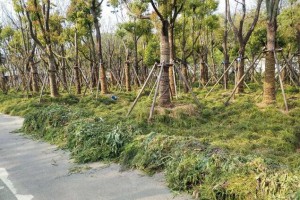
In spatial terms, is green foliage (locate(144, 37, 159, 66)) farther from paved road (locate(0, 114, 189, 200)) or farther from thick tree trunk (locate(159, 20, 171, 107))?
paved road (locate(0, 114, 189, 200))

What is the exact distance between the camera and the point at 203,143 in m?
4.53

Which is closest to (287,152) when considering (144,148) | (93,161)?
(144,148)

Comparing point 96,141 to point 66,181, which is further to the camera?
point 96,141

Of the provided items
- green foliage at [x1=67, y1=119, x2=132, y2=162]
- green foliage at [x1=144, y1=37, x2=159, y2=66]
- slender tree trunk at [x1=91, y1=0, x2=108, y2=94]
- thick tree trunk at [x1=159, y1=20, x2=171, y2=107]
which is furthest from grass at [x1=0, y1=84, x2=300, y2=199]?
green foliage at [x1=144, y1=37, x2=159, y2=66]

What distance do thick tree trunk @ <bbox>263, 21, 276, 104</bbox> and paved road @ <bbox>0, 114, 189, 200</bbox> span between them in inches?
216

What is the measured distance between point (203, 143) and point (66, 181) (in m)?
2.04

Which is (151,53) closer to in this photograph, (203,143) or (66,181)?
(203,143)

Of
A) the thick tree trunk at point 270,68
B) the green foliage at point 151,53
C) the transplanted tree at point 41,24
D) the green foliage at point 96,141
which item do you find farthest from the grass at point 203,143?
the green foliage at point 151,53

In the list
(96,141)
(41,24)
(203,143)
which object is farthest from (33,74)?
(203,143)

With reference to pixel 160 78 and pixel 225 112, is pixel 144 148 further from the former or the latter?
pixel 225 112

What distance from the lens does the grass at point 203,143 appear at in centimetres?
329

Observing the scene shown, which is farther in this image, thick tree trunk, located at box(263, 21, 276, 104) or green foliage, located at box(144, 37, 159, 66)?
green foliage, located at box(144, 37, 159, 66)

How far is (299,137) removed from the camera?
6023mm

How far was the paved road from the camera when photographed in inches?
151
